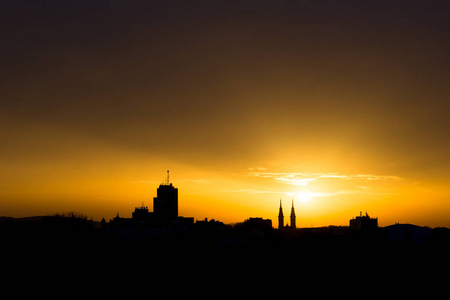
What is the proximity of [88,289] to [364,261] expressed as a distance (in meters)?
43.9

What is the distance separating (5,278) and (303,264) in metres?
42.9

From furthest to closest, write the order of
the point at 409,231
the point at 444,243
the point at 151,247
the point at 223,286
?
the point at 409,231
the point at 444,243
the point at 151,247
the point at 223,286

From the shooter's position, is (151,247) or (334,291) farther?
(151,247)

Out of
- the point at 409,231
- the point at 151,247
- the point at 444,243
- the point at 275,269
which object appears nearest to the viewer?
the point at 275,269

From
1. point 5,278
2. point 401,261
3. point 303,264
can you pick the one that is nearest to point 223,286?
point 303,264

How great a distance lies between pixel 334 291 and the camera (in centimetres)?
6638

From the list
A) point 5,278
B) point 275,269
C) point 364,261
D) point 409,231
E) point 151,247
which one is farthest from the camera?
point 409,231

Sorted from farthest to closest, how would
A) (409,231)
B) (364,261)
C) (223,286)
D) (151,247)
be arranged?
(409,231), (151,247), (364,261), (223,286)

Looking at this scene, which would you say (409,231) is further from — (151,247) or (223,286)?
(223,286)

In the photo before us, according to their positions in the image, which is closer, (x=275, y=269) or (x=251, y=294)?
(x=251, y=294)

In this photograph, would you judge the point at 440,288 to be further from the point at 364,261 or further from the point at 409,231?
the point at 409,231

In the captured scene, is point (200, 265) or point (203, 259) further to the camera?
point (203, 259)

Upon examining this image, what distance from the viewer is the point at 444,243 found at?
113812 mm

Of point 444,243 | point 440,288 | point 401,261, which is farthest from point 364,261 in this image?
point 444,243
